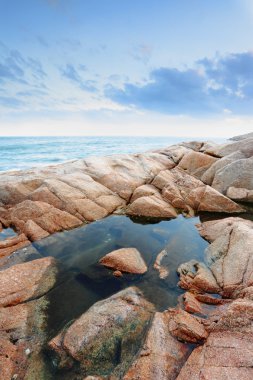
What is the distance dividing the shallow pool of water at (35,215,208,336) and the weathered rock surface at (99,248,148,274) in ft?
0.79

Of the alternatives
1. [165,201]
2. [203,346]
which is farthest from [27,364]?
[165,201]

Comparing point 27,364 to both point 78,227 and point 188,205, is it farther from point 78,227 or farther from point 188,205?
point 188,205

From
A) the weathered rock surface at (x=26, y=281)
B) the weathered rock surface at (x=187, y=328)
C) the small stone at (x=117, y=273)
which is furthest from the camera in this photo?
the small stone at (x=117, y=273)

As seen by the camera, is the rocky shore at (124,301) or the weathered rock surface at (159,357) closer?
the weathered rock surface at (159,357)

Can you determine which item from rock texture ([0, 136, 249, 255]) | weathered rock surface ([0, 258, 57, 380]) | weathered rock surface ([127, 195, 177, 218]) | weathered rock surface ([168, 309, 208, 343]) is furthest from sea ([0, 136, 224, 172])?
weathered rock surface ([168, 309, 208, 343])

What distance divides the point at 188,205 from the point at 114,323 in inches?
440

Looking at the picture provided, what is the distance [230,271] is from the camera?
27.5 feet

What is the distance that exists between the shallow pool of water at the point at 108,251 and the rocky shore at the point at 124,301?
13.4 inches

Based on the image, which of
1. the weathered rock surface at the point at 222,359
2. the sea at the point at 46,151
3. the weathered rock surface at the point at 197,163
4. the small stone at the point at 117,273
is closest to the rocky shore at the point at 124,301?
the weathered rock surface at the point at 222,359

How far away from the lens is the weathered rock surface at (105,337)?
18.1ft

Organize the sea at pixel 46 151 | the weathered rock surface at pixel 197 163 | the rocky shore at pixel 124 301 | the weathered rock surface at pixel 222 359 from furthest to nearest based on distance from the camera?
the sea at pixel 46 151, the weathered rock surface at pixel 197 163, the rocky shore at pixel 124 301, the weathered rock surface at pixel 222 359

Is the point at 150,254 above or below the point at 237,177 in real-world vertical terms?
below

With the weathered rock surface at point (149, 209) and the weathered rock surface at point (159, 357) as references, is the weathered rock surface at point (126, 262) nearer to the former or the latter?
the weathered rock surface at point (159, 357)

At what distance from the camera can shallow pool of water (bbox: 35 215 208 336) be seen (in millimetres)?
7641
